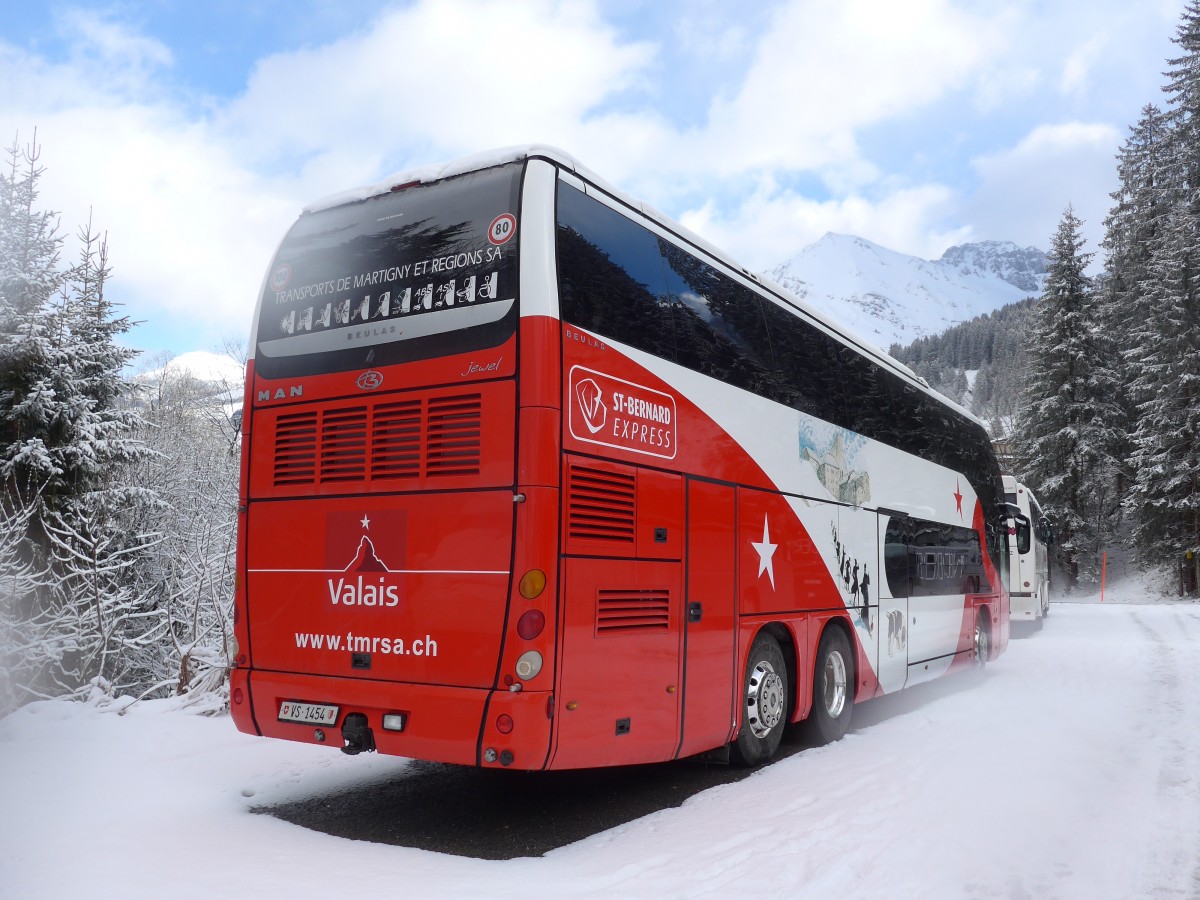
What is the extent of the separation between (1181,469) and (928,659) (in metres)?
33.2

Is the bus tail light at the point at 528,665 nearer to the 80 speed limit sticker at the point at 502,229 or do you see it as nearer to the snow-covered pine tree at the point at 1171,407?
the 80 speed limit sticker at the point at 502,229

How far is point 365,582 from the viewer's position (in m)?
Answer: 6.12

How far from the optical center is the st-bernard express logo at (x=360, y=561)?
6031mm

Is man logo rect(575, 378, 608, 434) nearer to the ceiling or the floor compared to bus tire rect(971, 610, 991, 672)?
nearer to the ceiling

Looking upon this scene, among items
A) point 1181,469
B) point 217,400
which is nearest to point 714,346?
point 217,400

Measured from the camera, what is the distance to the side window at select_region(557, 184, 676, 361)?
593 cm

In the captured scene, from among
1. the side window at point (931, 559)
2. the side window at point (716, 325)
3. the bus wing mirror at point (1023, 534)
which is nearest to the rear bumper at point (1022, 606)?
the bus wing mirror at point (1023, 534)

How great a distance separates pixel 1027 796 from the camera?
6.68 metres

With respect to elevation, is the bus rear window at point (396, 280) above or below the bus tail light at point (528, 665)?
above

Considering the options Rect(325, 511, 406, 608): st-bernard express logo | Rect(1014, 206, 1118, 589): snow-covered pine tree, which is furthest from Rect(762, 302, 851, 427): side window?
Rect(1014, 206, 1118, 589): snow-covered pine tree

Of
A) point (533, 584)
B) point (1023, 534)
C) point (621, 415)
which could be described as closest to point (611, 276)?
point (621, 415)

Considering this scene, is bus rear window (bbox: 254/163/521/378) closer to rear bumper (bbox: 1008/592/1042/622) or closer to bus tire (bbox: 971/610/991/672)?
bus tire (bbox: 971/610/991/672)

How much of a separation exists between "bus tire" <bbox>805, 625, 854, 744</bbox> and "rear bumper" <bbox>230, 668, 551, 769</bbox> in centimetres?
Result: 420

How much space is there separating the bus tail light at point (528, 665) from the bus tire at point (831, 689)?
413cm
